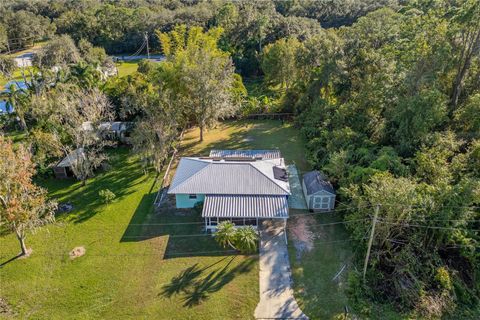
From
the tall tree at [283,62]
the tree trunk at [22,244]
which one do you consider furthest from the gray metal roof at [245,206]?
the tall tree at [283,62]

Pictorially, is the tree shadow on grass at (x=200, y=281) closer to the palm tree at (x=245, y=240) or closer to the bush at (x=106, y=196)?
the palm tree at (x=245, y=240)

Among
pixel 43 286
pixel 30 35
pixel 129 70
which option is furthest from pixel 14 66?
pixel 43 286

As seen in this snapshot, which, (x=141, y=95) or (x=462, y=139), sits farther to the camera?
(x=141, y=95)

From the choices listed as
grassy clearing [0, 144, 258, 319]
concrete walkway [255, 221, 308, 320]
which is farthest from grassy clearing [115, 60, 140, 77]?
concrete walkway [255, 221, 308, 320]

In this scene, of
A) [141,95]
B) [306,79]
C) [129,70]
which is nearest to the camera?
[141,95]

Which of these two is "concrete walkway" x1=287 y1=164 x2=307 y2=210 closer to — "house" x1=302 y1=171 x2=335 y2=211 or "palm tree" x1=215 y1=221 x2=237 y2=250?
"house" x1=302 y1=171 x2=335 y2=211

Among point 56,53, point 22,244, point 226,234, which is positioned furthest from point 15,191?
point 56,53

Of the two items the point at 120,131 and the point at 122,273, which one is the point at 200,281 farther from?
the point at 120,131

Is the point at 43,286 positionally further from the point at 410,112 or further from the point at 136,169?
the point at 410,112
